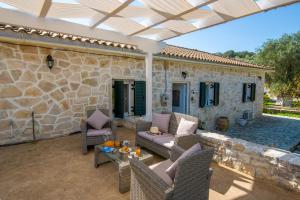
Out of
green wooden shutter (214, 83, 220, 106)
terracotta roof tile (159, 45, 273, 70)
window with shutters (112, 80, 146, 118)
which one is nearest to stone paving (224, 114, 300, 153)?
green wooden shutter (214, 83, 220, 106)

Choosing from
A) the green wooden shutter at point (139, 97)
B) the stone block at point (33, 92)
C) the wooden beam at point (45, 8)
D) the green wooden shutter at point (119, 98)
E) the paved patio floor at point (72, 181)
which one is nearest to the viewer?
the paved patio floor at point (72, 181)

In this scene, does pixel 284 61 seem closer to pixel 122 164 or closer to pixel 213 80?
pixel 213 80

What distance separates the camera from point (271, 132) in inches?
368

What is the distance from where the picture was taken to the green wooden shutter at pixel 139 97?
6.79m

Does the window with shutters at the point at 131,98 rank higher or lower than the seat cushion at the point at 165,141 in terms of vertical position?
higher

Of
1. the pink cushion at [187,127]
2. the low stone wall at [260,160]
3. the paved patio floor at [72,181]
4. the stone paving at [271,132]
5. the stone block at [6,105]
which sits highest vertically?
the stone block at [6,105]

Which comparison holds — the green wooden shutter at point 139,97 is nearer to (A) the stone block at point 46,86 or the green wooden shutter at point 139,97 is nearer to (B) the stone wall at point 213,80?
(B) the stone wall at point 213,80

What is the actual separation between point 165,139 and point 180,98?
4826 millimetres

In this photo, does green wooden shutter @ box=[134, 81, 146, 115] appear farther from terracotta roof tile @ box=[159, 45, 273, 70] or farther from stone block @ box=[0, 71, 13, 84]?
stone block @ box=[0, 71, 13, 84]

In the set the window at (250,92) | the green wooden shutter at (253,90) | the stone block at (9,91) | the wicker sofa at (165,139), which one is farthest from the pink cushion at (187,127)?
the green wooden shutter at (253,90)

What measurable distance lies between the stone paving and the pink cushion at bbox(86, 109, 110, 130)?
6.77m

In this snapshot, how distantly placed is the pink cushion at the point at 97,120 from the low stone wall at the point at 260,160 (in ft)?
8.36

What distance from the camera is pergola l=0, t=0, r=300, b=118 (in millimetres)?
2973

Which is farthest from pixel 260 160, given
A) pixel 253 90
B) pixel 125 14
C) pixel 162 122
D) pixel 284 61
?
pixel 284 61
